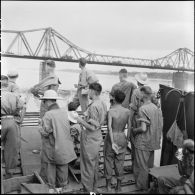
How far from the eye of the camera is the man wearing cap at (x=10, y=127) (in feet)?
14.8

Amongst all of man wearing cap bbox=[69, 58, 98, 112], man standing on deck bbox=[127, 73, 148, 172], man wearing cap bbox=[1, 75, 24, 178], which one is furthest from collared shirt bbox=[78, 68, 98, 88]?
man wearing cap bbox=[1, 75, 24, 178]

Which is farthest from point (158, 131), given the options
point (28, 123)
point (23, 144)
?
point (28, 123)

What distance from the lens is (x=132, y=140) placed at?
4.96 m

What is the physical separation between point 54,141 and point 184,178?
180 centimetres

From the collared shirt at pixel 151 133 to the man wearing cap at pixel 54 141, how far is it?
106cm

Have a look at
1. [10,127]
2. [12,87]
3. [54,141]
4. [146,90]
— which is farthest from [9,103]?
[146,90]

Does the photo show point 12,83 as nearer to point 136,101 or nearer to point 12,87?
point 12,87

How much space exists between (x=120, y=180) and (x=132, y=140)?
69 centimetres

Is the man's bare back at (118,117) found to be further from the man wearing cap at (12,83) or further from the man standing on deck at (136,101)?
the man wearing cap at (12,83)

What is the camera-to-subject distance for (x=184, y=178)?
11.5ft

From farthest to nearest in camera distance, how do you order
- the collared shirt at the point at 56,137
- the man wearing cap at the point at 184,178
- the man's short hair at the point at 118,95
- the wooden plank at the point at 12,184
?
1. the man's short hair at the point at 118,95
2. the collared shirt at the point at 56,137
3. the wooden plank at the point at 12,184
4. the man wearing cap at the point at 184,178

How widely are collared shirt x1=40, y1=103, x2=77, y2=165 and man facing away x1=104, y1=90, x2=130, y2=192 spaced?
587mm

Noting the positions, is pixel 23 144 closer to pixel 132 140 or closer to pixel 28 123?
pixel 28 123

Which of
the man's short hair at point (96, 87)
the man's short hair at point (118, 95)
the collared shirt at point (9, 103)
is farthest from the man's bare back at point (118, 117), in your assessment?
the collared shirt at point (9, 103)
